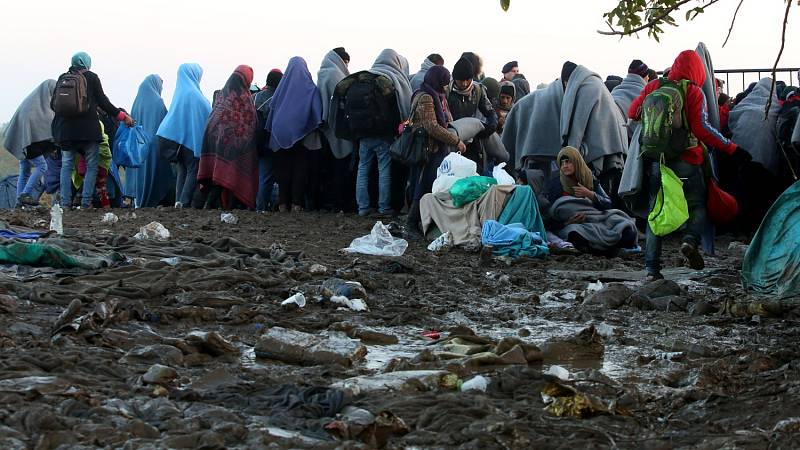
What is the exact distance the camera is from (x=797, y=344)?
18.3 feet

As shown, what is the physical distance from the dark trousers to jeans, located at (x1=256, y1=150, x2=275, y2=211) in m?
0.15

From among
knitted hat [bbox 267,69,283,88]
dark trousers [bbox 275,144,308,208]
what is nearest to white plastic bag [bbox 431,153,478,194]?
dark trousers [bbox 275,144,308,208]

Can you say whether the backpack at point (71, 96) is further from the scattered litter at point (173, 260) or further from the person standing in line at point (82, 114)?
the scattered litter at point (173, 260)

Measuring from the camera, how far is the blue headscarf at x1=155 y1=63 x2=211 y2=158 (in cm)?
1432

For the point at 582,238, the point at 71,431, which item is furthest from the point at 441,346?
the point at 582,238

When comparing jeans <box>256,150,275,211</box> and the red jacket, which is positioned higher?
the red jacket

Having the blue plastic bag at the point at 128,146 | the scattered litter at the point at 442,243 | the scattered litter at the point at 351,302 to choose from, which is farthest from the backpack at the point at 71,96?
the scattered litter at the point at 351,302

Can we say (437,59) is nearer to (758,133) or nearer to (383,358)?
(758,133)

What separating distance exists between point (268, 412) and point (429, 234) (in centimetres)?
690

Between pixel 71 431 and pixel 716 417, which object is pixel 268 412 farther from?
pixel 716 417

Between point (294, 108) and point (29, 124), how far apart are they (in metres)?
3.67

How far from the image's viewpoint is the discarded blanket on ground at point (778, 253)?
22.2 ft

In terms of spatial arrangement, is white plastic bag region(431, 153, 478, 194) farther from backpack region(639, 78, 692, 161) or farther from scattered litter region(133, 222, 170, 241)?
backpack region(639, 78, 692, 161)

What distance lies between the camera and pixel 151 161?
15469 millimetres
